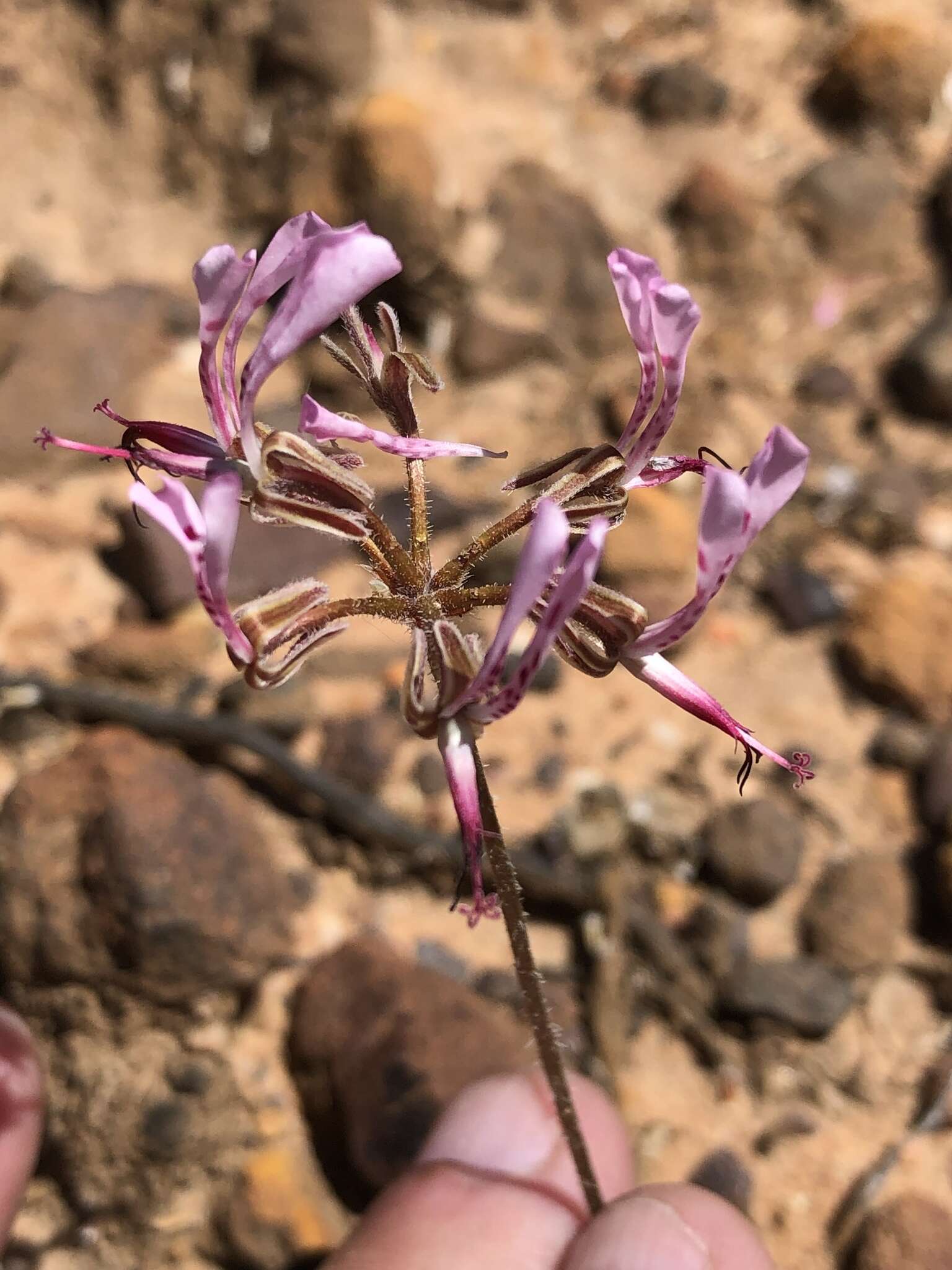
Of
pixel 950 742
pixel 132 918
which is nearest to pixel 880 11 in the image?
pixel 950 742

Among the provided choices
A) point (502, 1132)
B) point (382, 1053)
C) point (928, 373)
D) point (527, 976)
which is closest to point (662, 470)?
point (527, 976)

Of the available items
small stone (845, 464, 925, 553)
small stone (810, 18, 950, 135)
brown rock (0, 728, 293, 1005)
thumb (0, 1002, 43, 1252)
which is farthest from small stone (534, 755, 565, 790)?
small stone (810, 18, 950, 135)

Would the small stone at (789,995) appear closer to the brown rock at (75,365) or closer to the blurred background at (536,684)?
the blurred background at (536,684)

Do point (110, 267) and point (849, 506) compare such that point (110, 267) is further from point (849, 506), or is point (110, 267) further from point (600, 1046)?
point (600, 1046)

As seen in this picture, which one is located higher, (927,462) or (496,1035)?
(927,462)

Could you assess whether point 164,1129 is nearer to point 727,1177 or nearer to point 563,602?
point 727,1177

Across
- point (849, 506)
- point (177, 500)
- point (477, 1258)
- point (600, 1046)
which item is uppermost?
point (177, 500)
